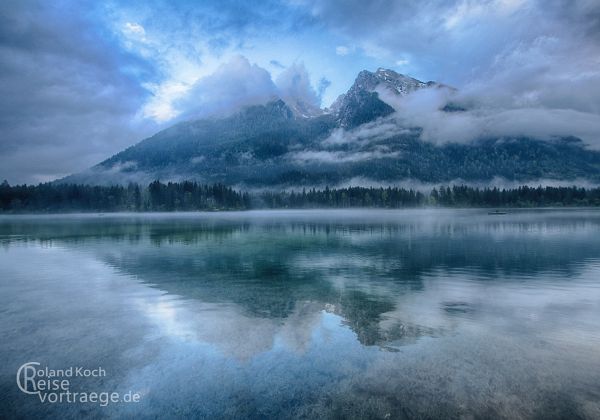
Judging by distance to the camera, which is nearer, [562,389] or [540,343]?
[562,389]

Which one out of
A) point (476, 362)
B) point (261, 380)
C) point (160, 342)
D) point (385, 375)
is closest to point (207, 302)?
point (160, 342)

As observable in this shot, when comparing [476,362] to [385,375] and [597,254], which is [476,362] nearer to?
[385,375]

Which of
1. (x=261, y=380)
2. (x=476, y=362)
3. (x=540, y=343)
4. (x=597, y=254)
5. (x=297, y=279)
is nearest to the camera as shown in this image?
(x=261, y=380)

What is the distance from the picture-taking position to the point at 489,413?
11219 mm

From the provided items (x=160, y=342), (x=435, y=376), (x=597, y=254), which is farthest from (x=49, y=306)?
(x=597, y=254)

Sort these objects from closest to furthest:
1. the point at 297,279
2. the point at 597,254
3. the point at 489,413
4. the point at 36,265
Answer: the point at 489,413 < the point at 297,279 < the point at 36,265 < the point at 597,254

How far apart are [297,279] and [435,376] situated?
2017 cm

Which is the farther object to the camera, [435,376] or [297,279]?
[297,279]

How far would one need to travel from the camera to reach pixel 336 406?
1164 cm

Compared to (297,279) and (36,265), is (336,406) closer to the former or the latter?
(297,279)

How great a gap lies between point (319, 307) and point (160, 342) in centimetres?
992

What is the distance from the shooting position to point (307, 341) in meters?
17.6

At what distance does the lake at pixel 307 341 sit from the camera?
1198cm

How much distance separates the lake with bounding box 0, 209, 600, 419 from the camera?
472 inches
